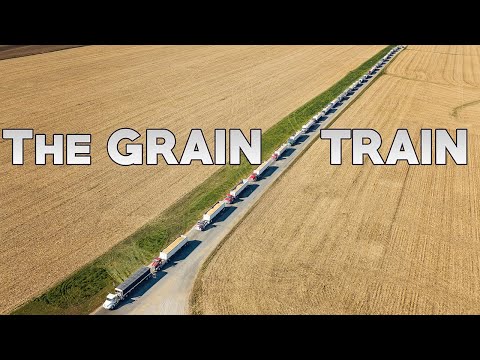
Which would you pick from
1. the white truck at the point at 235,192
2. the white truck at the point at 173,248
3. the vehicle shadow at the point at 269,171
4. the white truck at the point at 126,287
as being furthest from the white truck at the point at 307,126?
the white truck at the point at 126,287

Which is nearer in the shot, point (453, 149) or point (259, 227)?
point (259, 227)

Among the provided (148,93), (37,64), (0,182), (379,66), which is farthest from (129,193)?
(379,66)

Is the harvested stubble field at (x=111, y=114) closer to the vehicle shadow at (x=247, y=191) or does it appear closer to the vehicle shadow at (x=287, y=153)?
the vehicle shadow at (x=247, y=191)

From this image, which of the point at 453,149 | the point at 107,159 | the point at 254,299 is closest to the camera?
the point at 254,299

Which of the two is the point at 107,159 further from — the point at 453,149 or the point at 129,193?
the point at 453,149

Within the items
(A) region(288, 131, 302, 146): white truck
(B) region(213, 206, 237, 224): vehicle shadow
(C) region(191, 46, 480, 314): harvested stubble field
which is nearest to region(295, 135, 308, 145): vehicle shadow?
(A) region(288, 131, 302, 146): white truck

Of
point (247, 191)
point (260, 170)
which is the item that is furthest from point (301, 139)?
point (247, 191)

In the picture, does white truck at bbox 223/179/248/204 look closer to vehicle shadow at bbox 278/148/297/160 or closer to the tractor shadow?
the tractor shadow
